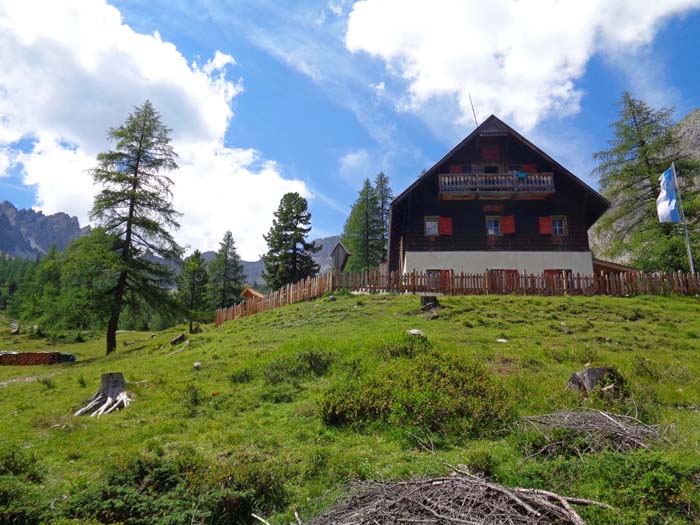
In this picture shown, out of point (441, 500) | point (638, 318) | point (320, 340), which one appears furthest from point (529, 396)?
point (638, 318)

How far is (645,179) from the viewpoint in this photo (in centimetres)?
2869

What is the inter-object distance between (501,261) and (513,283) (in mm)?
4971

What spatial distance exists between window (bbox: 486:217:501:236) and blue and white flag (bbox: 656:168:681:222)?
28.0ft

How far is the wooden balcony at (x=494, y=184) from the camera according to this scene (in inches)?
1062

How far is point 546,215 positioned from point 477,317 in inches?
606

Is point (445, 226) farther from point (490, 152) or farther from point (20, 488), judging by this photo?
point (20, 488)

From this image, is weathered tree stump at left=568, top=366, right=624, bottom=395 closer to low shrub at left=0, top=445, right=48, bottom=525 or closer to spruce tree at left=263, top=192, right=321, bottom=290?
low shrub at left=0, top=445, right=48, bottom=525

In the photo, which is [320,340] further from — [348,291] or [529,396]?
[348,291]

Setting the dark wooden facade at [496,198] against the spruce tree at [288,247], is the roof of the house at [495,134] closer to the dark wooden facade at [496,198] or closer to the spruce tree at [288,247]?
the dark wooden facade at [496,198]

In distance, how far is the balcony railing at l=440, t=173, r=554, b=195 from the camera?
26984 millimetres

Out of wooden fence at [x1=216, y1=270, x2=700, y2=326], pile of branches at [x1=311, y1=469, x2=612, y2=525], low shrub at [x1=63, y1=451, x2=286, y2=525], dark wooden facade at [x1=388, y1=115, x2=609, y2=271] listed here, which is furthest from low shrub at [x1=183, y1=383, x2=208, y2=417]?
dark wooden facade at [x1=388, y1=115, x2=609, y2=271]

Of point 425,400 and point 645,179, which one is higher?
point 645,179

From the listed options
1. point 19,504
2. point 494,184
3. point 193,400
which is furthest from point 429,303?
point 19,504

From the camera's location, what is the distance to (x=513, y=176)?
2709 centimetres
